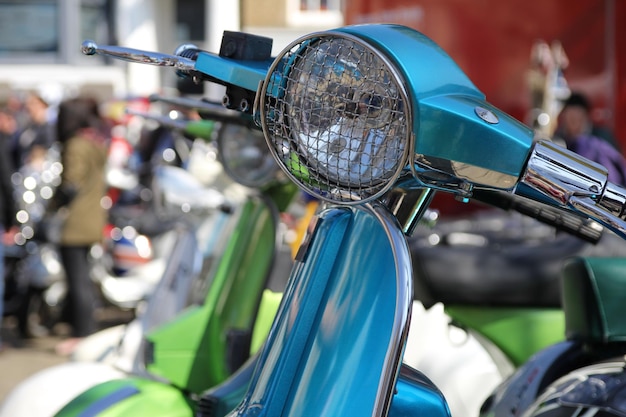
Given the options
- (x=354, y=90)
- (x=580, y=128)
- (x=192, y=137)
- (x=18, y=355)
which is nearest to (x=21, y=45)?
(x=18, y=355)

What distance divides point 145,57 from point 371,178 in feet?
1.23

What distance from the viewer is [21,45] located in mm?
16562

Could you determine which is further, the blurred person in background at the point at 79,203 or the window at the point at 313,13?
the window at the point at 313,13

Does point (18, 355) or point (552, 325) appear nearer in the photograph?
point (552, 325)

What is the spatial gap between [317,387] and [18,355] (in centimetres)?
588

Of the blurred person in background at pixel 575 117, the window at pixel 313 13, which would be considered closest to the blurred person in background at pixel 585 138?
the blurred person in background at pixel 575 117

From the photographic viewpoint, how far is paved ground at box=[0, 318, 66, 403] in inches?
235

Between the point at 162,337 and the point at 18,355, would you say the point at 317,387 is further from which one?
the point at 18,355

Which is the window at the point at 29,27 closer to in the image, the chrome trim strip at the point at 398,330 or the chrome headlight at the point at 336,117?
the chrome headlight at the point at 336,117

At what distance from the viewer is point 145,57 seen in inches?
52.4

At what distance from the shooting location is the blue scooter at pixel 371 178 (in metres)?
1.10

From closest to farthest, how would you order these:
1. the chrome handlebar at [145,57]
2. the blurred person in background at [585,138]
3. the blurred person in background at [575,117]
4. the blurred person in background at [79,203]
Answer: the chrome handlebar at [145,57]
the blurred person in background at [585,138]
the blurred person in background at [575,117]
the blurred person in background at [79,203]

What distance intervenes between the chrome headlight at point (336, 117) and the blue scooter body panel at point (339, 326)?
72 mm

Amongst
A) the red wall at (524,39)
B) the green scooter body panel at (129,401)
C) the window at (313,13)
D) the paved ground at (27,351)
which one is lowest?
the paved ground at (27,351)
